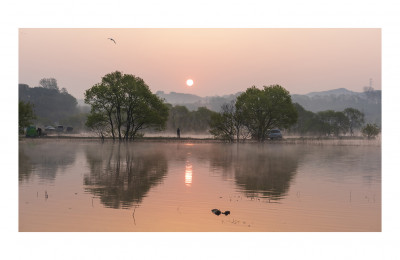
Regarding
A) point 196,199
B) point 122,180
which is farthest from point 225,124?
point 196,199

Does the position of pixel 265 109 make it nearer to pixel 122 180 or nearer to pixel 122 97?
pixel 122 97

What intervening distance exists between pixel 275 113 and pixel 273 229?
78.8m

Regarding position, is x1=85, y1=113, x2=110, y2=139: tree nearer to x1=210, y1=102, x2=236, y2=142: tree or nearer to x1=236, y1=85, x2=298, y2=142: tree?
x1=210, y1=102, x2=236, y2=142: tree

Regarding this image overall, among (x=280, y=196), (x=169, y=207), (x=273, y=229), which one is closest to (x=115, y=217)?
(x=169, y=207)

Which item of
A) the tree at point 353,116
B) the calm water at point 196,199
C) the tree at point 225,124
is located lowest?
the calm water at point 196,199

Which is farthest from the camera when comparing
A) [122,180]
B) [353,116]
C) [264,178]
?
[353,116]

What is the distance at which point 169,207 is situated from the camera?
19.6 m

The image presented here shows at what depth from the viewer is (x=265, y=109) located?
9350 centimetres

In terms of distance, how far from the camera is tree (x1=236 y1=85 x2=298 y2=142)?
9331cm

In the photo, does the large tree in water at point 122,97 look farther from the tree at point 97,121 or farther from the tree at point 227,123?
the tree at point 227,123

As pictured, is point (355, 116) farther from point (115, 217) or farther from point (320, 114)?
point (115, 217)

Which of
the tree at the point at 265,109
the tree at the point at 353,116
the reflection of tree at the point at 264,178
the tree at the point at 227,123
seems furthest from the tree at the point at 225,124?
the tree at the point at 353,116

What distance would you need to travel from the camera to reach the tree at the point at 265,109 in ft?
306

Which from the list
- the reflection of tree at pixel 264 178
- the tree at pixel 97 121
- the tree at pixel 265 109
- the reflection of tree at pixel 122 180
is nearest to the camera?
the reflection of tree at pixel 122 180
